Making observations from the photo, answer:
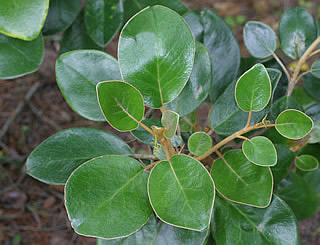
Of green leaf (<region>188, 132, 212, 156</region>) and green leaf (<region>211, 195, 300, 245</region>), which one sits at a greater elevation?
green leaf (<region>188, 132, 212, 156</region>)

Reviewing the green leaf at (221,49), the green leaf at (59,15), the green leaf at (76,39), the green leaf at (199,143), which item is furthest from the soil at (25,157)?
the green leaf at (199,143)

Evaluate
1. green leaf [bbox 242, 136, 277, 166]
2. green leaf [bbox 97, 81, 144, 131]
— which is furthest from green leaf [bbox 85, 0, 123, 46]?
green leaf [bbox 242, 136, 277, 166]

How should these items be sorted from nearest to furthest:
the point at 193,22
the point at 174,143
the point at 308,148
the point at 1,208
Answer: the point at 174,143, the point at 193,22, the point at 308,148, the point at 1,208

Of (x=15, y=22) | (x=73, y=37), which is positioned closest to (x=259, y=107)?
(x=15, y=22)

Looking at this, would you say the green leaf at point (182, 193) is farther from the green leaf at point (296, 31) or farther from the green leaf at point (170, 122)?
the green leaf at point (296, 31)

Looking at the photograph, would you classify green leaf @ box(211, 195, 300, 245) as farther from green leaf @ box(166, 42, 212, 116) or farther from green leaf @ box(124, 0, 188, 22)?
green leaf @ box(124, 0, 188, 22)

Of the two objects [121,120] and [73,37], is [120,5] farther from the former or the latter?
[121,120]

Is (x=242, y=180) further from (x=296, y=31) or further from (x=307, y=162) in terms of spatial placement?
(x=296, y=31)
